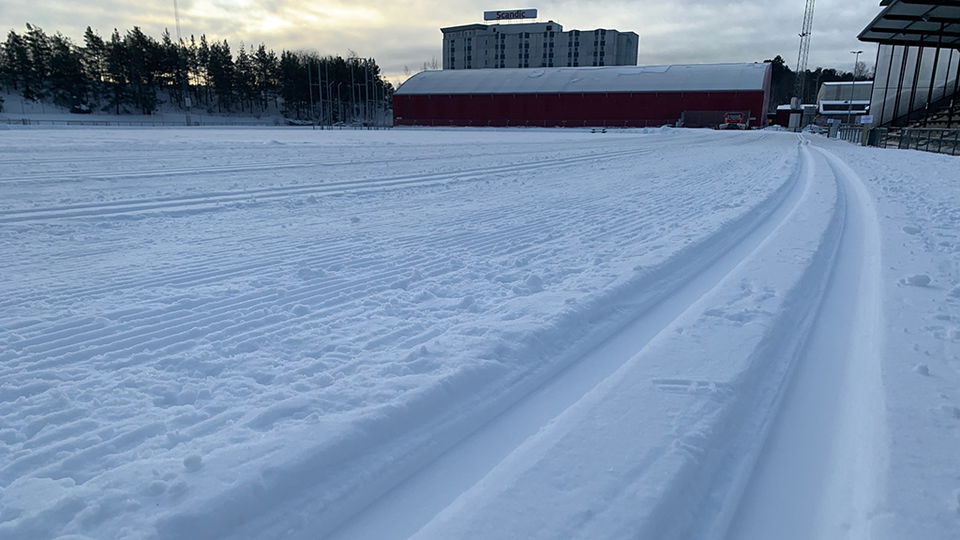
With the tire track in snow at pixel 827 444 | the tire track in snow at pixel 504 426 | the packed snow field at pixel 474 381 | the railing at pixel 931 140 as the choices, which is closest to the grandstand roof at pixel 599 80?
the railing at pixel 931 140

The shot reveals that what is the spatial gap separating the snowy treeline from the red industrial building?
35.4ft

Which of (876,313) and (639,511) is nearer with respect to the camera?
(639,511)

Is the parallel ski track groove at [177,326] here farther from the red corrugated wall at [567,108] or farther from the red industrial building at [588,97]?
the red corrugated wall at [567,108]

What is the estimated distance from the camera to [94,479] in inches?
89.7

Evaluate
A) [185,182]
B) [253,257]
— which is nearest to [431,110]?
[185,182]

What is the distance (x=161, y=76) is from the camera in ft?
288

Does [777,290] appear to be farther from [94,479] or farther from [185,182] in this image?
[185,182]

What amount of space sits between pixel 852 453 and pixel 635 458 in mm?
1030

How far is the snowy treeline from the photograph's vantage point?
78562 mm

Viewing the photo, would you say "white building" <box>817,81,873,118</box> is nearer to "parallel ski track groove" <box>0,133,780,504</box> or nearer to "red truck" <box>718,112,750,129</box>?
"red truck" <box>718,112,750,129</box>

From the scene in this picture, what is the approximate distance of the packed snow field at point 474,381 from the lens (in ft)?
7.18

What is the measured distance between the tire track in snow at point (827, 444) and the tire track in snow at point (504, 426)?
955 millimetres

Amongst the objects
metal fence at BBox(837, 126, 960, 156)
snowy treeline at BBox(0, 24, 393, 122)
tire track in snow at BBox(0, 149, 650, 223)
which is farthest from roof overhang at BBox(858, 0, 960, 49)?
snowy treeline at BBox(0, 24, 393, 122)

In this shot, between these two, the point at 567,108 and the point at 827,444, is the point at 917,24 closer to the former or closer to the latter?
the point at 827,444
